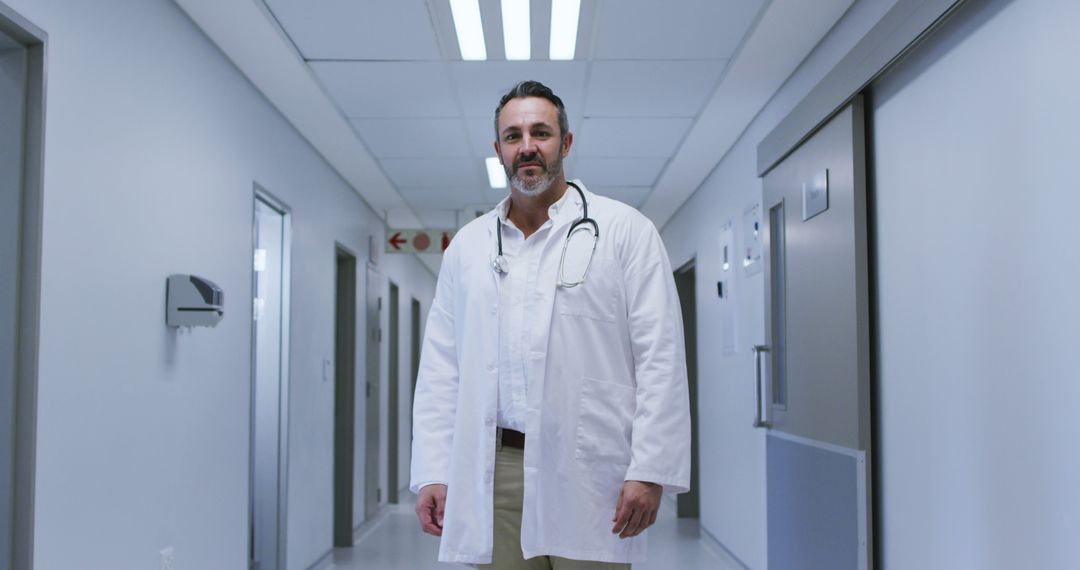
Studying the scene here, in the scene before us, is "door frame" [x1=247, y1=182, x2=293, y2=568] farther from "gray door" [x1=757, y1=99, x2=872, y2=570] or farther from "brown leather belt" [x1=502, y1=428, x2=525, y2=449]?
"brown leather belt" [x1=502, y1=428, x2=525, y2=449]

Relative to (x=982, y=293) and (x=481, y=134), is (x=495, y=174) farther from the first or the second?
(x=982, y=293)

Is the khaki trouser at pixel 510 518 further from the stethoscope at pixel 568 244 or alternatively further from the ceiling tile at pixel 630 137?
the ceiling tile at pixel 630 137

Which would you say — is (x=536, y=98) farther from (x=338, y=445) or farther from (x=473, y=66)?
(x=338, y=445)

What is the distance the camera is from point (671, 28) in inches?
148

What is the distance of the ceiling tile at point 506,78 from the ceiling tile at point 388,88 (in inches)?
3.2

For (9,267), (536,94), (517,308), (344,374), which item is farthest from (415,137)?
(517,308)

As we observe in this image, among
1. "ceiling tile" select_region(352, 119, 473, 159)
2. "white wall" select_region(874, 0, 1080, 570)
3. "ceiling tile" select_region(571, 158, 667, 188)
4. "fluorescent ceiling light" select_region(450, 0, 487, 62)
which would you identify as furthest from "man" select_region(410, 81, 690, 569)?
"ceiling tile" select_region(571, 158, 667, 188)

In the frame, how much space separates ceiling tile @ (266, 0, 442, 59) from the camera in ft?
11.5

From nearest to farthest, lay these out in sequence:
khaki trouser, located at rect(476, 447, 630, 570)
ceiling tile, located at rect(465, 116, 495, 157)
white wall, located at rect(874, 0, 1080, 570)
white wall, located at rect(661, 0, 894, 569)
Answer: khaki trouser, located at rect(476, 447, 630, 570) < white wall, located at rect(874, 0, 1080, 570) < white wall, located at rect(661, 0, 894, 569) < ceiling tile, located at rect(465, 116, 495, 157)

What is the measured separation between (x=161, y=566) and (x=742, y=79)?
9.82ft

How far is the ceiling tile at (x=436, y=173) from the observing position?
607cm

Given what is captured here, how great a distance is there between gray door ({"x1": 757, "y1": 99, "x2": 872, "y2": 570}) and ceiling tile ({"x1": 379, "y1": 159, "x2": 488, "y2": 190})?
231 cm

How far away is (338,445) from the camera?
21.2 ft

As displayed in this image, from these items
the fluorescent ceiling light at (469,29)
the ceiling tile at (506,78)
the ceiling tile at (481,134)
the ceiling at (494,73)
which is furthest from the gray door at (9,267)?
the ceiling tile at (481,134)
